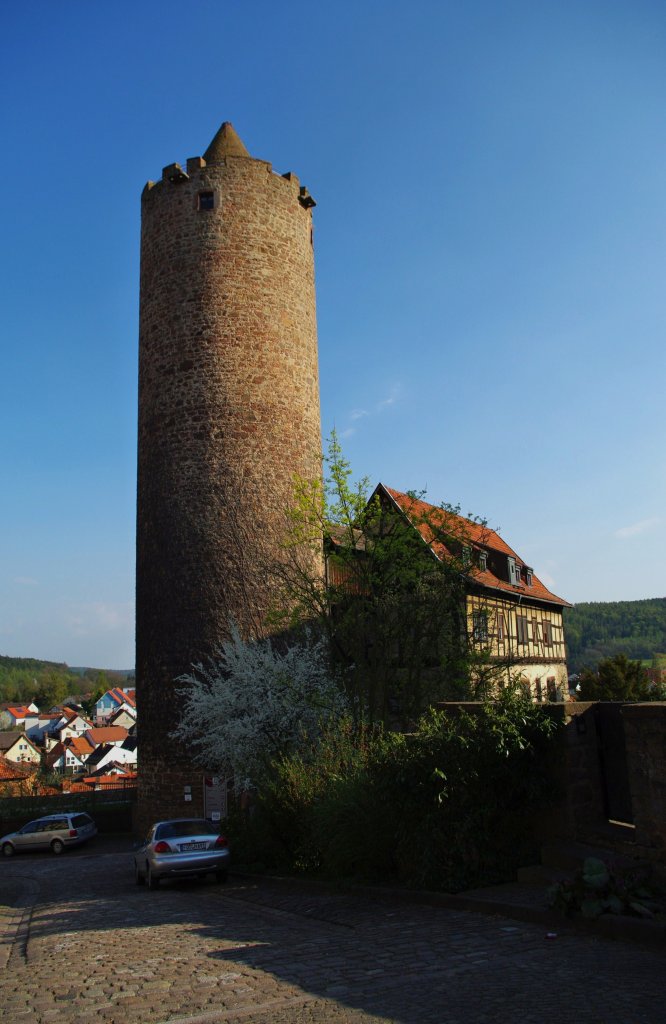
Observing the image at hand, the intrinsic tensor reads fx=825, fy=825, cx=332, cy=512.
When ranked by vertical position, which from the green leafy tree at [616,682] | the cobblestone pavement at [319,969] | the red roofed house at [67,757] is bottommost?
the red roofed house at [67,757]

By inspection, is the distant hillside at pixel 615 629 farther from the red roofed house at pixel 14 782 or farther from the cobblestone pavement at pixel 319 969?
the cobblestone pavement at pixel 319 969

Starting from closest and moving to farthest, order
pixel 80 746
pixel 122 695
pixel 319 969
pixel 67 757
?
1. pixel 319 969
2. pixel 67 757
3. pixel 80 746
4. pixel 122 695

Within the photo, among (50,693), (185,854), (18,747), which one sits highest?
(50,693)

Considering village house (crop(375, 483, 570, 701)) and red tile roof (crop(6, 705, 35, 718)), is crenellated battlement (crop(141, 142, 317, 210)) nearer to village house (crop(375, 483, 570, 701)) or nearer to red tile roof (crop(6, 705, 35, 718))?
village house (crop(375, 483, 570, 701))

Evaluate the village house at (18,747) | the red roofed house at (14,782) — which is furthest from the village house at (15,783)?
the village house at (18,747)

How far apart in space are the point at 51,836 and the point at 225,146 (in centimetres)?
2086

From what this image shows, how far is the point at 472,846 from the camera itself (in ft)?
28.8

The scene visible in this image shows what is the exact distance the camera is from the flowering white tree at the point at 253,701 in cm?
1662

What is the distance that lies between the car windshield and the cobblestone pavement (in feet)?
8.75

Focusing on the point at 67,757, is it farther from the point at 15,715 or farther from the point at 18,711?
the point at 18,711

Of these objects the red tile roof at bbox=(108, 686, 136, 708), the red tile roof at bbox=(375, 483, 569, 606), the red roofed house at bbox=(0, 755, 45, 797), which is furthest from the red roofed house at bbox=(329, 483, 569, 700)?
the red tile roof at bbox=(108, 686, 136, 708)

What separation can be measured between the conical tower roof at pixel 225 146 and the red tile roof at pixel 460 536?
32.9ft

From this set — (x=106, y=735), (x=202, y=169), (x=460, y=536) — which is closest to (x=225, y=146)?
(x=202, y=169)

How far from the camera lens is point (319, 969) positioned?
20.4 feet
